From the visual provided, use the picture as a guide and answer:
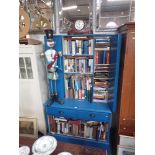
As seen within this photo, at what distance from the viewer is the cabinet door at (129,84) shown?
1358mm

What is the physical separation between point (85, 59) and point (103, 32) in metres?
0.45

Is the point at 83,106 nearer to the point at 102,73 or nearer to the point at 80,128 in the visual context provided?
the point at 80,128

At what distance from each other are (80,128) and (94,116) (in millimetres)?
355

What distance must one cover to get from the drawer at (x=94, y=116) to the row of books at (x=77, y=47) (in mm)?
814

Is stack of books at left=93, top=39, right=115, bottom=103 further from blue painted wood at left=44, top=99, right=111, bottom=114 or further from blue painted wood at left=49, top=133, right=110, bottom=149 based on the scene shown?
blue painted wood at left=49, top=133, right=110, bottom=149

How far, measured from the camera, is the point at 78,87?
2.16m

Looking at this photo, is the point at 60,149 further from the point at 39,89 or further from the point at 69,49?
the point at 69,49

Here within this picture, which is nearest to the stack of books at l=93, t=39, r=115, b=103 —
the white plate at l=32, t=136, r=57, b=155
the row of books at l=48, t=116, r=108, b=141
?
the row of books at l=48, t=116, r=108, b=141

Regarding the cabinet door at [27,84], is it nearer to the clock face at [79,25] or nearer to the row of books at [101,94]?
the clock face at [79,25]

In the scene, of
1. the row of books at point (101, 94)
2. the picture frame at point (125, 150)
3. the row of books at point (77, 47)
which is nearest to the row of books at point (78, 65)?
the row of books at point (77, 47)

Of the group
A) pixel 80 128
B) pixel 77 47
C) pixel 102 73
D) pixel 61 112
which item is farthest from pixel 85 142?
pixel 77 47

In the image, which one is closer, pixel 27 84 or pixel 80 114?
pixel 80 114
